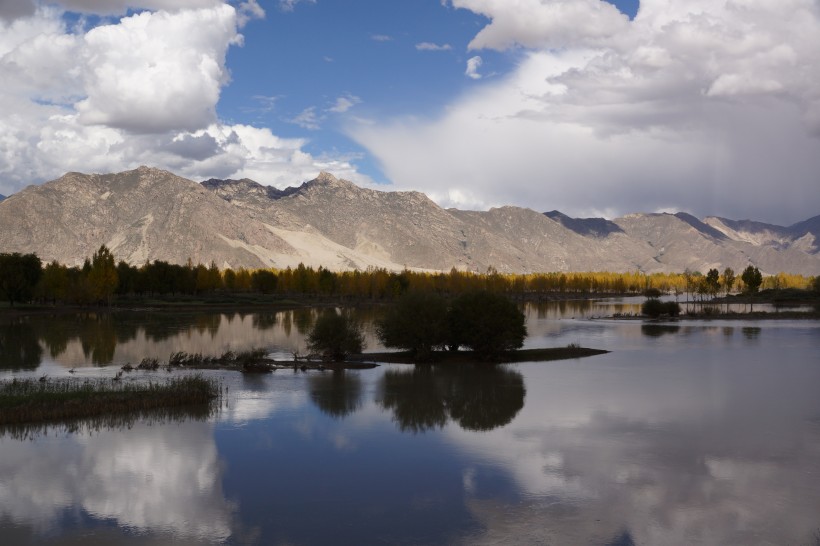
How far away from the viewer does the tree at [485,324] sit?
2281 inches

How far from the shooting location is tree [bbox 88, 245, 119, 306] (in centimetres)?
12069

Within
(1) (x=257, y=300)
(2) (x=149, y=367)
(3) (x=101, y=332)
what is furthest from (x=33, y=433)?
(1) (x=257, y=300)

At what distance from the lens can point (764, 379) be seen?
47.4 meters

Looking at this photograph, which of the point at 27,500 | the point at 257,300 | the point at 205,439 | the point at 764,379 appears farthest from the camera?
the point at 257,300

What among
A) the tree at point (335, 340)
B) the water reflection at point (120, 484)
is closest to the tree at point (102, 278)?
the tree at point (335, 340)

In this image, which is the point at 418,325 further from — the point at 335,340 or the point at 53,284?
the point at 53,284

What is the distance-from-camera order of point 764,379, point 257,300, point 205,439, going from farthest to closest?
point 257,300, point 764,379, point 205,439

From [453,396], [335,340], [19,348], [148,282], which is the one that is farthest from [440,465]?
[148,282]

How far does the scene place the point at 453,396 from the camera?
41.1 meters

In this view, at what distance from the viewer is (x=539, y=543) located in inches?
728

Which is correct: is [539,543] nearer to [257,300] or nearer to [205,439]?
[205,439]

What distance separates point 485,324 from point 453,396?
17.6m

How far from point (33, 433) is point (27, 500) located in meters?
9.59

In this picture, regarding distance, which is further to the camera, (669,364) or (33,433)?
(669,364)
